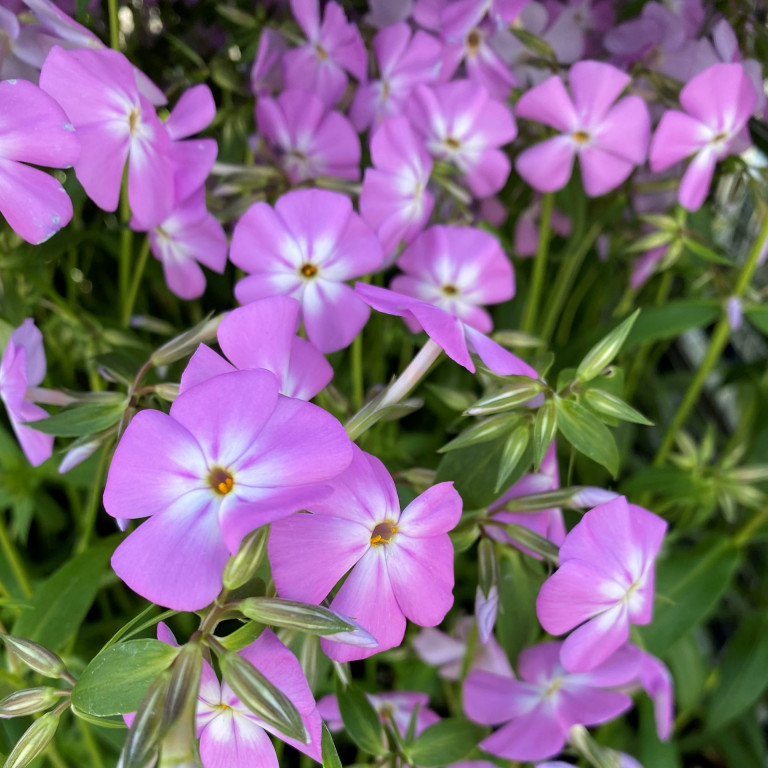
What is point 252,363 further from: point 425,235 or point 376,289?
point 425,235

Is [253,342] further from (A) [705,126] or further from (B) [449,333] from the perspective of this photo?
(A) [705,126]

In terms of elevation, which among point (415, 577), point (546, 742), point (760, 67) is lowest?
point (546, 742)

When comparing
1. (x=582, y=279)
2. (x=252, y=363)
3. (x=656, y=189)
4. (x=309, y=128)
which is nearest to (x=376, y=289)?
(x=252, y=363)

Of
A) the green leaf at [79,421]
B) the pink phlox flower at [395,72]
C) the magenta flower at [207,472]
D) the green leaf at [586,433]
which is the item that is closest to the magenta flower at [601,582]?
the green leaf at [586,433]

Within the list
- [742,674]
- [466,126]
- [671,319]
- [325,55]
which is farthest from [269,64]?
[742,674]

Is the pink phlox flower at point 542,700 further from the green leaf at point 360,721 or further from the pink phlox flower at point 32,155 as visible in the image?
the pink phlox flower at point 32,155

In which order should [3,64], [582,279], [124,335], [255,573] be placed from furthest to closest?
[582,279], [124,335], [3,64], [255,573]
